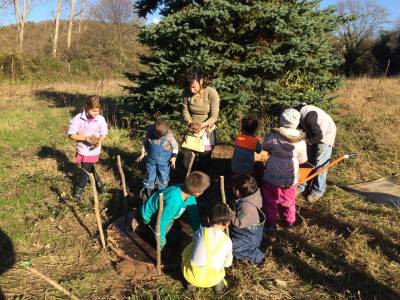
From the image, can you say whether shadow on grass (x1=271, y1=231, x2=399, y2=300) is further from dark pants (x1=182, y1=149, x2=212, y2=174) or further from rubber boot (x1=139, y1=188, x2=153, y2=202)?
rubber boot (x1=139, y1=188, x2=153, y2=202)

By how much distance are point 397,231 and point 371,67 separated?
77.9ft

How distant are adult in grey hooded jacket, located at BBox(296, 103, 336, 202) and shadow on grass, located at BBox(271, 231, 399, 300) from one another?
1.26m

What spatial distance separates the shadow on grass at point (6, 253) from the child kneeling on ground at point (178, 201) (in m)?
1.38

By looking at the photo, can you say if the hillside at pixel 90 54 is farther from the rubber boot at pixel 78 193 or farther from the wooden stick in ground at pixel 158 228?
the wooden stick in ground at pixel 158 228

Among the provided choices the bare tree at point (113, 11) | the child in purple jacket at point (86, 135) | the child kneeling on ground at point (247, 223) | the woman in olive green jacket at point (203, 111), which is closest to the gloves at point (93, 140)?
the child in purple jacket at point (86, 135)

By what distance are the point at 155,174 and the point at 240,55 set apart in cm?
343

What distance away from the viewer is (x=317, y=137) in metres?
4.86

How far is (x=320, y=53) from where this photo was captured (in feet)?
23.4

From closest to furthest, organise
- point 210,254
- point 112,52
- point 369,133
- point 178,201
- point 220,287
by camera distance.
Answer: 1. point 210,254
2. point 220,287
3. point 178,201
4. point 369,133
5. point 112,52

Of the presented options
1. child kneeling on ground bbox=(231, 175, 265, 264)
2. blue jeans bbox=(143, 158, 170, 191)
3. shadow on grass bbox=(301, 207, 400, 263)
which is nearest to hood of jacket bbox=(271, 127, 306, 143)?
child kneeling on ground bbox=(231, 175, 265, 264)

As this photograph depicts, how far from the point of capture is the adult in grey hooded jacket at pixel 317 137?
479cm

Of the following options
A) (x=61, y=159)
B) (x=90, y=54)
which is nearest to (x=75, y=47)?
(x=90, y=54)

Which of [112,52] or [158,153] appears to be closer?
[158,153]

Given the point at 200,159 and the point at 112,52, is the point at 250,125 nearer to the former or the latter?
the point at 200,159
